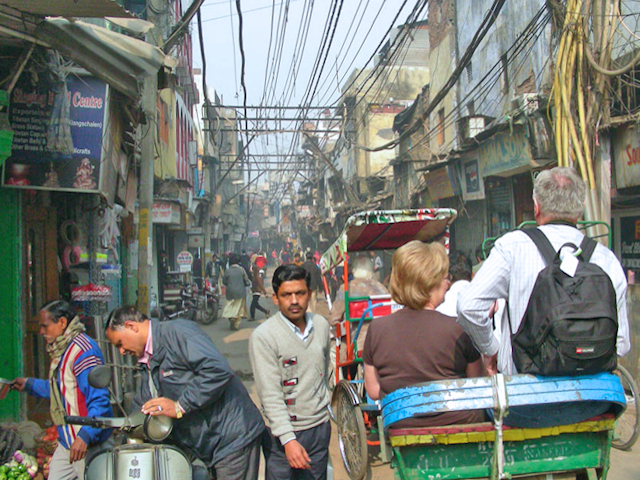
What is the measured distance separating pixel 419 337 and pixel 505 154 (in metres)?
7.95

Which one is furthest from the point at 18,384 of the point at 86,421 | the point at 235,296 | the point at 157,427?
the point at 235,296

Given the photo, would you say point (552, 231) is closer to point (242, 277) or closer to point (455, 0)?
point (242, 277)

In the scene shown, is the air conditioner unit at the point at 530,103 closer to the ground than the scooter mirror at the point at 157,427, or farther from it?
farther from it

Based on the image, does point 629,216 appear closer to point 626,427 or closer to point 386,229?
point 626,427

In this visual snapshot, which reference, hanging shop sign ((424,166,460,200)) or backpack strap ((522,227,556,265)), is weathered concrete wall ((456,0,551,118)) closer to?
hanging shop sign ((424,166,460,200))

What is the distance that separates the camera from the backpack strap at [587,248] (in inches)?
80.4

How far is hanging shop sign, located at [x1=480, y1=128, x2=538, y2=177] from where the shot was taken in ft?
28.7

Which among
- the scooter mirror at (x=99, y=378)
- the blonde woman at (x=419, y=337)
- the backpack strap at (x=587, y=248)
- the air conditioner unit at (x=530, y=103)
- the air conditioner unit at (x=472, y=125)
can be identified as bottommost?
the scooter mirror at (x=99, y=378)

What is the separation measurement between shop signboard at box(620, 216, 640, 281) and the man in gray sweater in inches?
234

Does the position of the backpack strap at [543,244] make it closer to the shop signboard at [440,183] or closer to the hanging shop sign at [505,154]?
the hanging shop sign at [505,154]

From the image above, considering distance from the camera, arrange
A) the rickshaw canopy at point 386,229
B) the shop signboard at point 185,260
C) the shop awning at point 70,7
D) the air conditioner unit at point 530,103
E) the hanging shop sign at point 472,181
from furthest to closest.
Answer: the shop signboard at point 185,260 → the hanging shop sign at point 472,181 → the air conditioner unit at point 530,103 → the rickshaw canopy at point 386,229 → the shop awning at point 70,7

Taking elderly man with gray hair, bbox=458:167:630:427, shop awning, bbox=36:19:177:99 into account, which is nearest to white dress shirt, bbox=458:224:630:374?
elderly man with gray hair, bbox=458:167:630:427

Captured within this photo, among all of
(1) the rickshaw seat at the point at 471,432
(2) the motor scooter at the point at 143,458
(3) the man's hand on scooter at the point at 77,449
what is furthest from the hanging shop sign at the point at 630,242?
(3) the man's hand on scooter at the point at 77,449

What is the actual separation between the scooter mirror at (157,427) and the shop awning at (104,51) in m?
3.19
